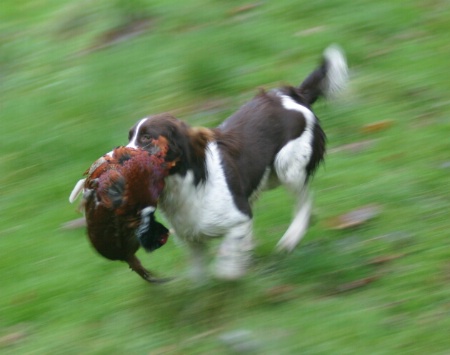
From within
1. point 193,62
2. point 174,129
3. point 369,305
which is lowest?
point 369,305

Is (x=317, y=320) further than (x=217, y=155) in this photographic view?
No

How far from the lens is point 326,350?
5090mm

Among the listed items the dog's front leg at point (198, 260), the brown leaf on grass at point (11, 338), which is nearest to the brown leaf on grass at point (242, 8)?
the dog's front leg at point (198, 260)

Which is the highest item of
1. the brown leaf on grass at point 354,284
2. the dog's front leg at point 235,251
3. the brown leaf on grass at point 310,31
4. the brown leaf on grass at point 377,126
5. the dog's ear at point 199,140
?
the dog's ear at point 199,140

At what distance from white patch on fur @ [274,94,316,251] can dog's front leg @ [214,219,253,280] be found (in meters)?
0.47

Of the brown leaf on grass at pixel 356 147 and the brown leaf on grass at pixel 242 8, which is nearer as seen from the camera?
the brown leaf on grass at pixel 356 147

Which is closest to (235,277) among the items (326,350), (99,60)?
(326,350)

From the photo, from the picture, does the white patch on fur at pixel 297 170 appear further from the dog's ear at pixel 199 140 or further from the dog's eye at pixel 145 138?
the dog's eye at pixel 145 138

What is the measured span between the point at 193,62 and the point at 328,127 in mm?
1500

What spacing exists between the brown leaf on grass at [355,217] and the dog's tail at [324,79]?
86 cm

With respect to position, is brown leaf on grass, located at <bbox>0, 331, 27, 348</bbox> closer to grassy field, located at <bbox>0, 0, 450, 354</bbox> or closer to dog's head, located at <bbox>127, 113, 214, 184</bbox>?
grassy field, located at <bbox>0, 0, 450, 354</bbox>

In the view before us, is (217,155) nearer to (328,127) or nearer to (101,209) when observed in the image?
(101,209)

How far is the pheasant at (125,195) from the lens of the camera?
5.20m

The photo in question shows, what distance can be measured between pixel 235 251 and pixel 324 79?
1741 mm
